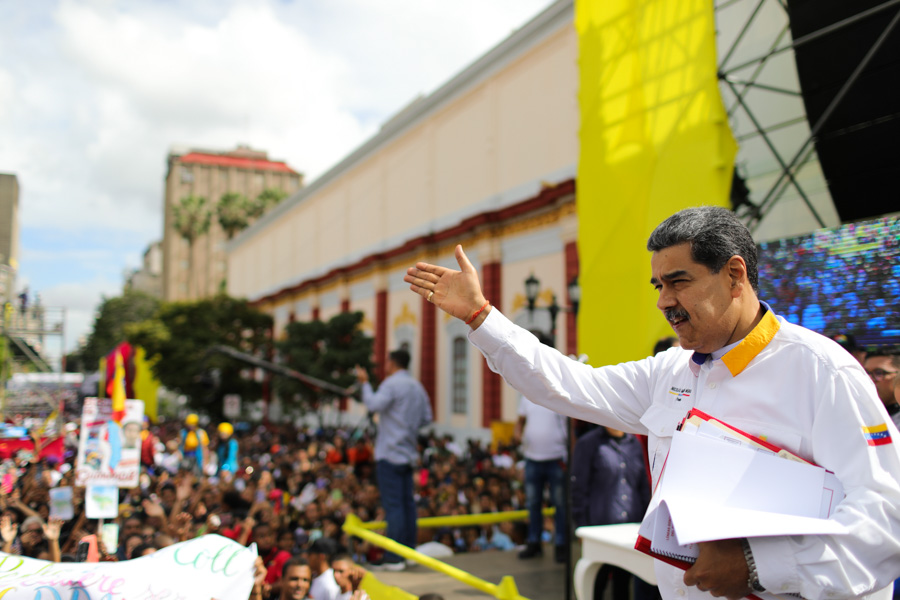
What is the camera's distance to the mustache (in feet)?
6.33

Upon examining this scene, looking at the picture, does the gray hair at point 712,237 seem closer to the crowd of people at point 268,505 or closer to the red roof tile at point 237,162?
the crowd of people at point 268,505

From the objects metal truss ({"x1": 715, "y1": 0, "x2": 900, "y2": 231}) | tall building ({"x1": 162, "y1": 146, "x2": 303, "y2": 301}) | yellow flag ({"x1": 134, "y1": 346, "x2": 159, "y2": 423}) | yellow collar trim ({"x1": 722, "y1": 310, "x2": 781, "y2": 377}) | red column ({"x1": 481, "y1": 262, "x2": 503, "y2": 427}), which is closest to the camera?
yellow collar trim ({"x1": 722, "y1": 310, "x2": 781, "y2": 377})

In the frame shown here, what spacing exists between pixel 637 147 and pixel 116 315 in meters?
74.9

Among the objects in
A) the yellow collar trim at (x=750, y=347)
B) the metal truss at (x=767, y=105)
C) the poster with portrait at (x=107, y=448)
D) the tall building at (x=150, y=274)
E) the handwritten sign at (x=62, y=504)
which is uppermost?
the tall building at (x=150, y=274)

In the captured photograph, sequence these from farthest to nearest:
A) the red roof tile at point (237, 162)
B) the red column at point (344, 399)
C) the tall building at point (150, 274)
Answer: the tall building at point (150, 274) → the red roof tile at point (237, 162) → the red column at point (344, 399)

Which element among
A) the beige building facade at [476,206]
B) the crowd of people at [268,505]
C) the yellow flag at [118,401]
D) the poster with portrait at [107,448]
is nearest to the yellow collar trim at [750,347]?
the crowd of people at [268,505]

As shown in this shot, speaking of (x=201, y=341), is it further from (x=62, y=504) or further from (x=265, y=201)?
(x=62, y=504)

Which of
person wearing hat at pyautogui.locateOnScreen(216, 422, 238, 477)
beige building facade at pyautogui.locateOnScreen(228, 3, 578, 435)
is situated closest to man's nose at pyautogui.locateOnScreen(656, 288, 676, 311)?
person wearing hat at pyautogui.locateOnScreen(216, 422, 238, 477)

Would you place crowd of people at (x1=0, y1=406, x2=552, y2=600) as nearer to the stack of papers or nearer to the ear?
the stack of papers

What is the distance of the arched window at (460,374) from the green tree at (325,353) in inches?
128

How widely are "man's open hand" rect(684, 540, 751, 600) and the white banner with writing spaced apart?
9.44 ft

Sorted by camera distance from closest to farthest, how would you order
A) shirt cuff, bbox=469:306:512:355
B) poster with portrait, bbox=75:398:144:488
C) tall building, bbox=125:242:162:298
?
shirt cuff, bbox=469:306:512:355
poster with portrait, bbox=75:398:144:488
tall building, bbox=125:242:162:298

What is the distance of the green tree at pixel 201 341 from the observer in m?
33.1

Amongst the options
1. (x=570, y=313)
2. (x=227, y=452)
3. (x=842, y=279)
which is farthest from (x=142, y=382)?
(x=842, y=279)
